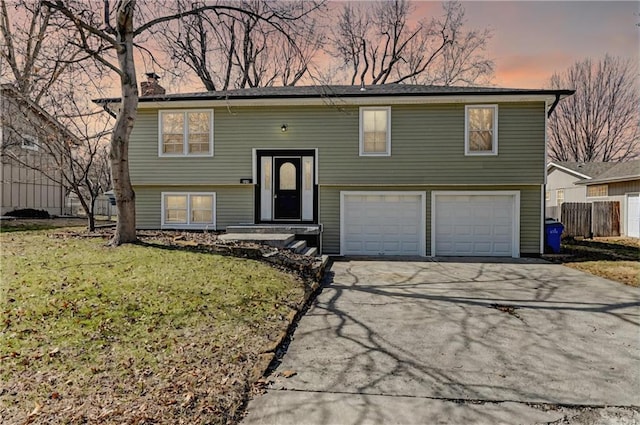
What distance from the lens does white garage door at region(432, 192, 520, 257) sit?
37.1 feet

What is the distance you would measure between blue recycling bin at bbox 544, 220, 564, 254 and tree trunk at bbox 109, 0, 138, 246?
39.5ft

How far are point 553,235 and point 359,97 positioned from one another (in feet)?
25.0

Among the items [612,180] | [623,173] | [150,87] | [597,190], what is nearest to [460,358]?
[150,87]

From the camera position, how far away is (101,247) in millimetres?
7395

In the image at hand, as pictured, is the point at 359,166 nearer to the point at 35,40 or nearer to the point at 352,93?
the point at 352,93

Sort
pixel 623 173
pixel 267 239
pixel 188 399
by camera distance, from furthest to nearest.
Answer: pixel 623 173
pixel 267 239
pixel 188 399

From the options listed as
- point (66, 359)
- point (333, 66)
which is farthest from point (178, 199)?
point (333, 66)

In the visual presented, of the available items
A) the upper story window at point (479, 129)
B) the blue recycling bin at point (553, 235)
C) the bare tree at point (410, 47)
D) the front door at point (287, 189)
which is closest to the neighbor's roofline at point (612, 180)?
the blue recycling bin at point (553, 235)

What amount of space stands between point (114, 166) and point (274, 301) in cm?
504

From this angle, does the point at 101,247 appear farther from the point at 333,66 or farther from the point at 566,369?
the point at 333,66

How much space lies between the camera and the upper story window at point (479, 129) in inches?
440

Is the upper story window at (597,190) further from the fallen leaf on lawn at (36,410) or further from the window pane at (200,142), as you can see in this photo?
the fallen leaf on lawn at (36,410)

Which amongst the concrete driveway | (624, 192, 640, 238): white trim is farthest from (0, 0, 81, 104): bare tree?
(624, 192, 640, 238): white trim

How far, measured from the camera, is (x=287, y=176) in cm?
1180
